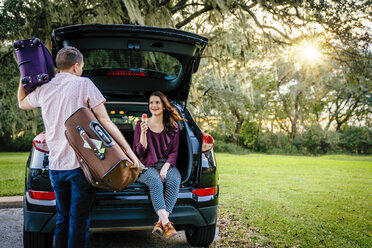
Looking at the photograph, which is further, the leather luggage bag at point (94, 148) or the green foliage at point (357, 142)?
the green foliage at point (357, 142)

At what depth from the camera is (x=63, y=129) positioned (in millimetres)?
Result: 2301

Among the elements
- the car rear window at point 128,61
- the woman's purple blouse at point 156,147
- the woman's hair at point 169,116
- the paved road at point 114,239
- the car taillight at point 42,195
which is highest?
the car rear window at point 128,61

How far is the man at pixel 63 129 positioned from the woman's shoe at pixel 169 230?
728 mm

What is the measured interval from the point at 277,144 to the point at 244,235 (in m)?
21.2

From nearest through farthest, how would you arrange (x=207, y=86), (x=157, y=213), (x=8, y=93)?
(x=157, y=213), (x=8, y=93), (x=207, y=86)

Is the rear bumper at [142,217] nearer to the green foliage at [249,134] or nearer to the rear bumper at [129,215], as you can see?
the rear bumper at [129,215]

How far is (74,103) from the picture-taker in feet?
7.43

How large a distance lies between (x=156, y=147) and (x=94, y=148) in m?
1.36

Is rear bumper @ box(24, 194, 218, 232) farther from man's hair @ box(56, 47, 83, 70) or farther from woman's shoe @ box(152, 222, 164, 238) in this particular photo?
man's hair @ box(56, 47, 83, 70)

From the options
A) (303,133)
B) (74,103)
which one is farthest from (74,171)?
(303,133)

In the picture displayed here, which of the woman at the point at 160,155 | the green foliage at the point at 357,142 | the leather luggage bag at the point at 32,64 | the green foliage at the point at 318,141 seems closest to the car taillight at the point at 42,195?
the woman at the point at 160,155

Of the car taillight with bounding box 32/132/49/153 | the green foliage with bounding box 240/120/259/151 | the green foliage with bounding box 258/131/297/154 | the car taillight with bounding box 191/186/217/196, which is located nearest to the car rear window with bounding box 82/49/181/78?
the car taillight with bounding box 32/132/49/153

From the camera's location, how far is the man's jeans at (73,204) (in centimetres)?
230

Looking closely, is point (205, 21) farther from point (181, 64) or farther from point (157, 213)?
point (157, 213)
